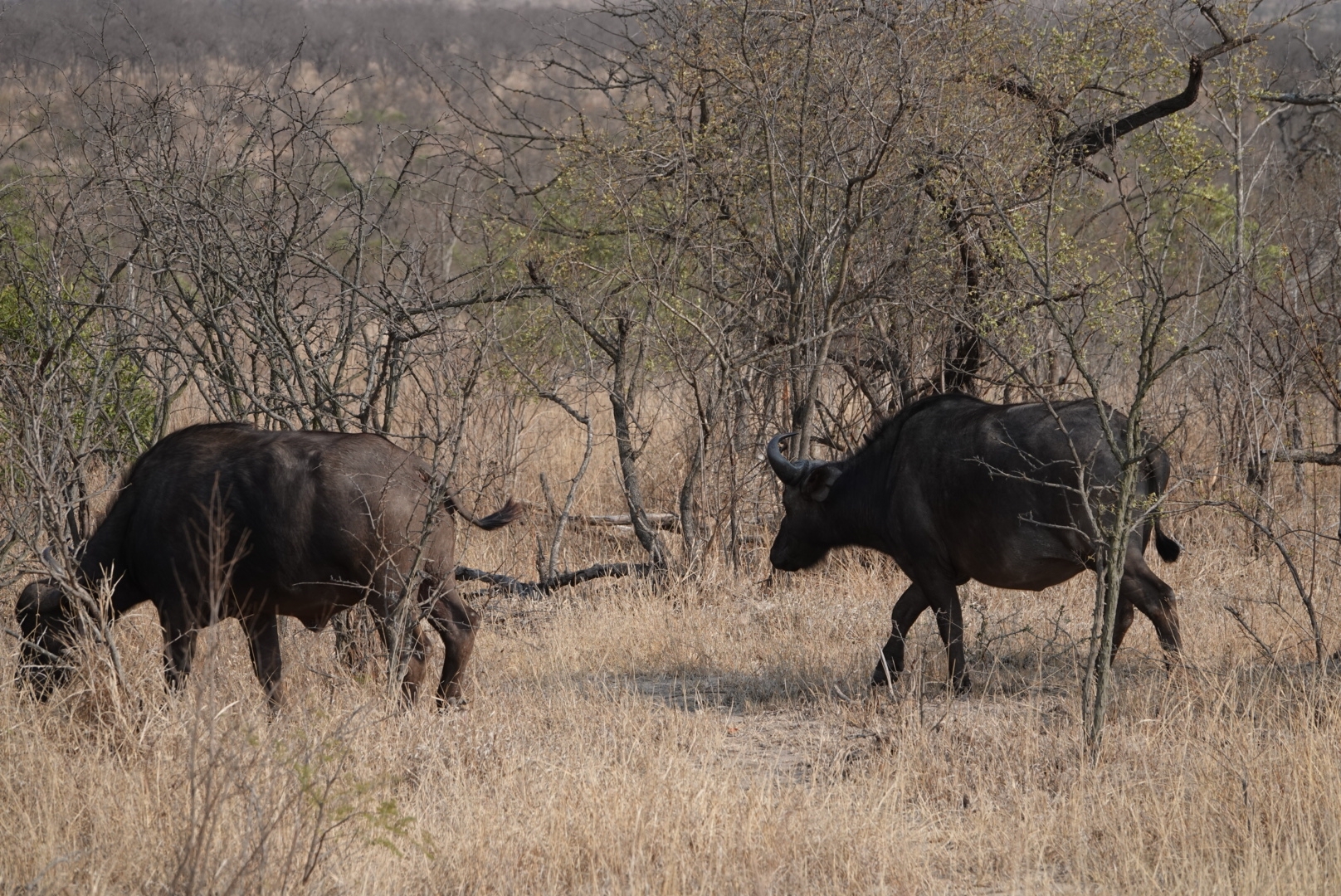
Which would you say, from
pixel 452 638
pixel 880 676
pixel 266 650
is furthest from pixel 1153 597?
pixel 266 650

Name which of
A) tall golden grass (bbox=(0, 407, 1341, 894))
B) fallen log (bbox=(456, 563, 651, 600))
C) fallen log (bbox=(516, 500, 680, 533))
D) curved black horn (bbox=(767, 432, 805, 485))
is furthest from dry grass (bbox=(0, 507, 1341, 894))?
fallen log (bbox=(516, 500, 680, 533))

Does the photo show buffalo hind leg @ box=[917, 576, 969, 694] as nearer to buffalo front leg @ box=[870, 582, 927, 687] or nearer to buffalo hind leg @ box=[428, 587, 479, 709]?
buffalo front leg @ box=[870, 582, 927, 687]

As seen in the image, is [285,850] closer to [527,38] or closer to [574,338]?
[574,338]

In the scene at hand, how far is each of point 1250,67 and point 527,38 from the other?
166ft

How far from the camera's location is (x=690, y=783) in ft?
16.6

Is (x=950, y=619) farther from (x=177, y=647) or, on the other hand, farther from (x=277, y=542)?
(x=177, y=647)

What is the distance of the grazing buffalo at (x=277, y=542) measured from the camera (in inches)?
255

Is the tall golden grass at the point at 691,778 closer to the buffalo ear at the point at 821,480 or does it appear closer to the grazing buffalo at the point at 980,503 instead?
the grazing buffalo at the point at 980,503

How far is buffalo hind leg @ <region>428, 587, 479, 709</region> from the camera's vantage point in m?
6.74

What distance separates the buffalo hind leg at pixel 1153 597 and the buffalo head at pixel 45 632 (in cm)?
514

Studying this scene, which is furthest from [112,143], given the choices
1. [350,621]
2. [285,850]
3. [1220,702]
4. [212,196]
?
[1220,702]

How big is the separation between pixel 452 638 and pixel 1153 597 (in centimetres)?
359

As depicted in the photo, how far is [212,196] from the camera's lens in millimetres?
8875

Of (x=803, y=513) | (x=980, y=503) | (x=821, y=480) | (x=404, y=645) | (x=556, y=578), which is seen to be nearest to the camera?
(x=404, y=645)
